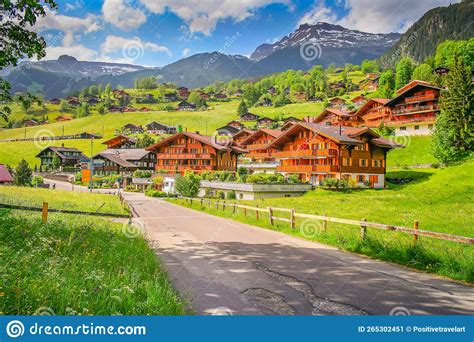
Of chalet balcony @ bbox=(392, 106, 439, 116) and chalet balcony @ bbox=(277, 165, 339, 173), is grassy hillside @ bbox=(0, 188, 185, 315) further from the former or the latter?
chalet balcony @ bbox=(392, 106, 439, 116)

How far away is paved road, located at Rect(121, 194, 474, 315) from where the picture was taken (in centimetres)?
677

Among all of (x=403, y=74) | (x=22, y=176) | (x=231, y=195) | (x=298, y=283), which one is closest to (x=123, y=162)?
(x=22, y=176)

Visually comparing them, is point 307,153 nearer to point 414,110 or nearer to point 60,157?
point 414,110

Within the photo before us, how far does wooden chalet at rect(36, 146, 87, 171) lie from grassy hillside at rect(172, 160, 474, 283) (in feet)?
279

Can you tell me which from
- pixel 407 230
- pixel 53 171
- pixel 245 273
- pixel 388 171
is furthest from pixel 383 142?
pixel 53 171

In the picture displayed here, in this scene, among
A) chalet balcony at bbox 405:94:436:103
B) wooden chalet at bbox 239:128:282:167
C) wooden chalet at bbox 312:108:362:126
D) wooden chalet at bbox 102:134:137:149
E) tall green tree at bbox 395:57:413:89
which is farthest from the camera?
wooden chalet at bbox 102:134:137:149

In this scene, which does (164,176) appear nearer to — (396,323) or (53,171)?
(53,171)

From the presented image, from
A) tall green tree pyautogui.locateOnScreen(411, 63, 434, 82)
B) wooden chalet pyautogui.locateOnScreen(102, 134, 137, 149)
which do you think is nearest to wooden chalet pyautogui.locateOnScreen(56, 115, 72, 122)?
wooden chalet pyautogui.locateOnScreen(102, 134, 137, 149)

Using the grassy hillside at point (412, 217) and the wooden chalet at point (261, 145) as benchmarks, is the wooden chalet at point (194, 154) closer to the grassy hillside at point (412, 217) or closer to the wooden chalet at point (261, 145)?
the wooden chalet at point (261, 145)

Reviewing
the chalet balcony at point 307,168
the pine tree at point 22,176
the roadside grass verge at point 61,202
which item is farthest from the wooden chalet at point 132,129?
the roadside grass verge at point 61,202

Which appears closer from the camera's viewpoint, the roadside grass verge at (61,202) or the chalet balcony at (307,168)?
the roadside grass verge at (61,202)

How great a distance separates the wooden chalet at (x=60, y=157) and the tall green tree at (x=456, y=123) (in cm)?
9341

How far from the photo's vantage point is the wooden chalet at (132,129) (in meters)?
140

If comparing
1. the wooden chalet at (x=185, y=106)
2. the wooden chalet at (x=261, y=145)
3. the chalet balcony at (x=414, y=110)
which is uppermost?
the wooden chalet at (x=185, y=106)
